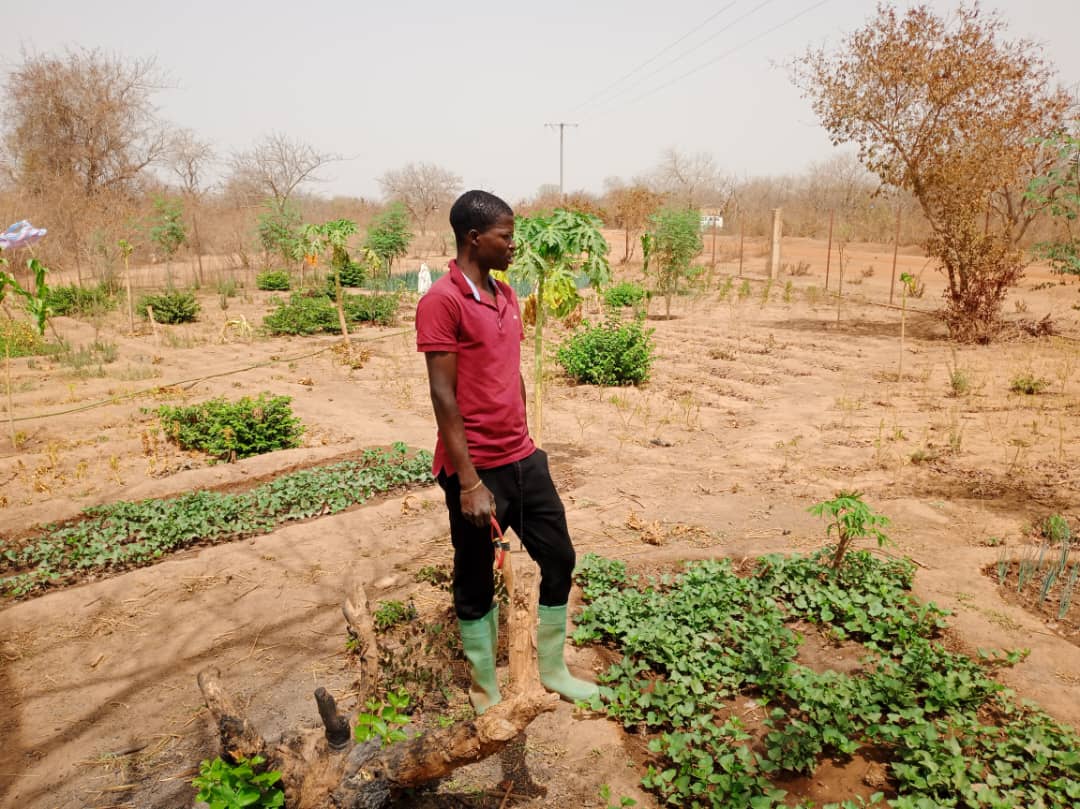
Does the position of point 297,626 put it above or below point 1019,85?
below

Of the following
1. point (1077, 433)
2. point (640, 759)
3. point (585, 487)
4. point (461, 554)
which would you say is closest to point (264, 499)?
point (585, 487)

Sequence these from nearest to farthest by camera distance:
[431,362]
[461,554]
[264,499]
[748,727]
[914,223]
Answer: [431,362] → [461,554] → [748,727] → [264,499] → [914,223]

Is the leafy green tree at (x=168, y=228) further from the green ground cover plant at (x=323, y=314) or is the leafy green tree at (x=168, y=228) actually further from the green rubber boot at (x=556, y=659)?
the green rubber boot at (x=556, y=659)

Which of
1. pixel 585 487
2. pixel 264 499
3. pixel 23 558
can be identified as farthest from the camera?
pixel 585 487

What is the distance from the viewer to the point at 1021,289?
1577 centimetres

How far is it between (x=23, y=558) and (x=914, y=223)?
31.2 metres

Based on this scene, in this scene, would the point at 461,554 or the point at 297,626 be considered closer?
the point at 461,554

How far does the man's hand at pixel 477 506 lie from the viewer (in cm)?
214

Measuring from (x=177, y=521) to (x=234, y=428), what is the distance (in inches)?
70.9

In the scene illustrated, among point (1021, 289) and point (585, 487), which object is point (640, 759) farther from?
point (1021, 289)

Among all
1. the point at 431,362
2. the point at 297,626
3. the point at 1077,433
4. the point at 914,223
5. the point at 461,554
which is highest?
the point at 914,223

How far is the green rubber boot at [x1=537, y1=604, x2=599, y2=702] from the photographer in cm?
253

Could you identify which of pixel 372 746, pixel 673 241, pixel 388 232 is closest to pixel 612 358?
pixel 673 241

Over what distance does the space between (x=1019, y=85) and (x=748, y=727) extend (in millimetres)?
12096
